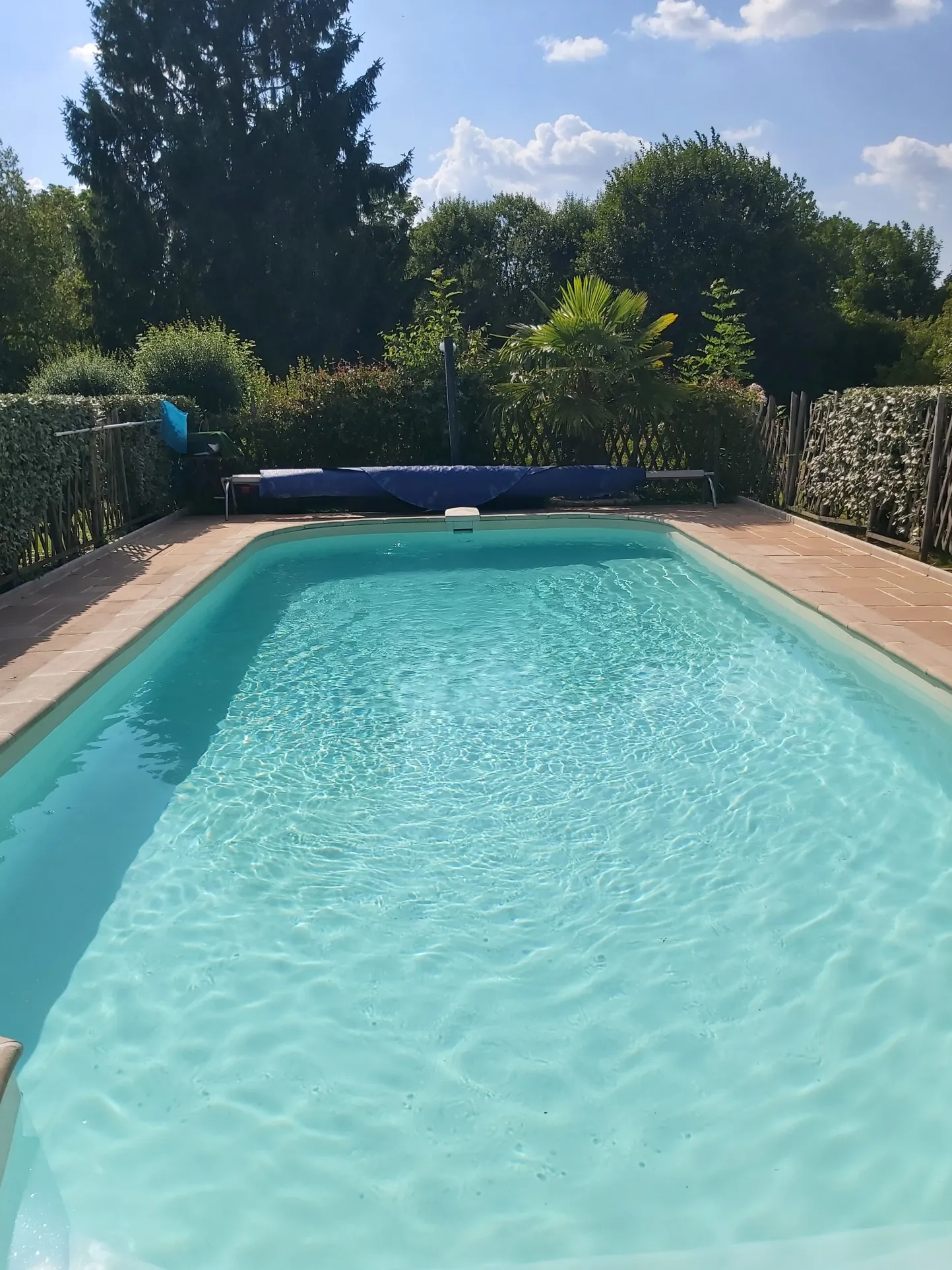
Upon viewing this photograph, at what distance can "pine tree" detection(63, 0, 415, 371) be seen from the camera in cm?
2484

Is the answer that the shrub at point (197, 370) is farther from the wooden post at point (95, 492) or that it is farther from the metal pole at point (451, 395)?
the wooden post at point (95, 492)

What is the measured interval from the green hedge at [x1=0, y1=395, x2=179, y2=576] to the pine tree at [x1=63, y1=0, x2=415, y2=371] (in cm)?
1543

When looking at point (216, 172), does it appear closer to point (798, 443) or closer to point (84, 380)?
point (84, 380)

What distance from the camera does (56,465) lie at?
26.2ft

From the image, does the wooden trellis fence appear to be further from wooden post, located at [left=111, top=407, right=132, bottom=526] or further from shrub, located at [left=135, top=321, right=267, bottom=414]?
wooden post, located at [left=111, top=407, right=132, bottom=526]

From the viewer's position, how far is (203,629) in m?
7.19

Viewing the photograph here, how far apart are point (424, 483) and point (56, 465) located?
464 cm

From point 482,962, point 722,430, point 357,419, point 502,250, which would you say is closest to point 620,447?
point 722,430

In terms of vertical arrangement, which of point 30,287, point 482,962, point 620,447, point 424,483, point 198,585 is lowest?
point 482,962

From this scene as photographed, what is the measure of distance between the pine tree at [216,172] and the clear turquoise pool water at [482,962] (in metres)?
21.5

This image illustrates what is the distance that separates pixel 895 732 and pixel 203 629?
15.7ft

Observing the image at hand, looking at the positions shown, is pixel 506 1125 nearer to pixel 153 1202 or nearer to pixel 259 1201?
pixel 259 1201

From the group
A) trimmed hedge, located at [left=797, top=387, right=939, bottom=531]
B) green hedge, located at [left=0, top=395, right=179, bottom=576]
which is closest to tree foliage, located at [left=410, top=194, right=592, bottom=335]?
trimmed hedge, located at [left=797, top=387, right=939, bottom=531]

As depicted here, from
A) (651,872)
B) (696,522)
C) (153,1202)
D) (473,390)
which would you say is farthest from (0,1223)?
(473,390)
